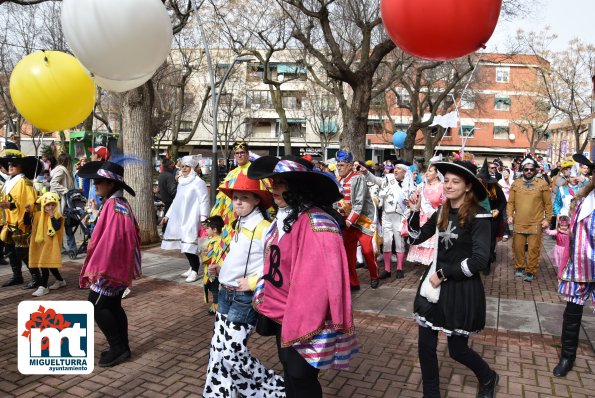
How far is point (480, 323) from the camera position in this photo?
11.2 ft

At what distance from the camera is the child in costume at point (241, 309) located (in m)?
3.41

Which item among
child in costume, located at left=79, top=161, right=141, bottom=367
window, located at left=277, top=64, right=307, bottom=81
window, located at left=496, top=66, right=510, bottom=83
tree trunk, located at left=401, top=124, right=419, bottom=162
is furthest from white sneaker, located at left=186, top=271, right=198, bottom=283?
window, located at left=496, top=66, right=510, bottom=83

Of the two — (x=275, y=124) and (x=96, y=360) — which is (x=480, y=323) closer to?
(x=96, y=360)

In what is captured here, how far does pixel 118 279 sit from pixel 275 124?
5321 centimetres

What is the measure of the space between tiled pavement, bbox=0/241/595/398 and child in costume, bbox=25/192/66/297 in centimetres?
40

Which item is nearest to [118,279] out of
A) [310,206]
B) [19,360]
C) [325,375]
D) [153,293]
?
[19,360]

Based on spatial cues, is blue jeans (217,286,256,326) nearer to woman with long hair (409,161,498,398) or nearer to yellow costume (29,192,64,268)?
woman with long hair (409,161,498,398)

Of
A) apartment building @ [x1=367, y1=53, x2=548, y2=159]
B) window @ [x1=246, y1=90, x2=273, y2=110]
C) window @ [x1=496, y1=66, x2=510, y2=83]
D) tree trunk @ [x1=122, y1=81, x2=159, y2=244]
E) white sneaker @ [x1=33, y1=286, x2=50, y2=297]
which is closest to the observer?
white sneaker @ [x1=33, y1=286, x2=50, y2=297]

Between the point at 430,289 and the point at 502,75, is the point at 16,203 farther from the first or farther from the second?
the point at 502,75

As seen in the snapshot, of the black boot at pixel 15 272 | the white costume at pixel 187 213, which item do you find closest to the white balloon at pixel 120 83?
the white costume at pixel 187 213

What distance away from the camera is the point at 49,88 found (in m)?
4.70

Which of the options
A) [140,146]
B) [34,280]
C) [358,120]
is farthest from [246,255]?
[358,120]

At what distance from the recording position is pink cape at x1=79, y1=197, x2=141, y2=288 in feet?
13.8

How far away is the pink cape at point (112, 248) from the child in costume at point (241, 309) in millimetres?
1229
